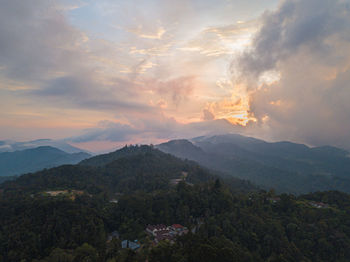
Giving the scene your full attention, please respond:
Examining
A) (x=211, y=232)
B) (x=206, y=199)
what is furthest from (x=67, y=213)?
(x=206, y=199)

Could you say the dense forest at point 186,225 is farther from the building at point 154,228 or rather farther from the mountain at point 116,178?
the mountain at point 116,178

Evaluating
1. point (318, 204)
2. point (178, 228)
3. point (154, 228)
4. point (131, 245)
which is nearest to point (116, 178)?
point (154, 228)

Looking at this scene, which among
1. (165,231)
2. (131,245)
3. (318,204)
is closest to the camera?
(131,245)

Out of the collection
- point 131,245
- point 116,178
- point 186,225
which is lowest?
point 131,245

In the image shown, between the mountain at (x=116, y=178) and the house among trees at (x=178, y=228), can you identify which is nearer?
the house among trees at (x=178, y=228)

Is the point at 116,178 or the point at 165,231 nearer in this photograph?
the point at 165,231

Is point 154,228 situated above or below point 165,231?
below

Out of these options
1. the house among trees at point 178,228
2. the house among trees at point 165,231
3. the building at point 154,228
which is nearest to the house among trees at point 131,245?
the house among trees at point 165,231

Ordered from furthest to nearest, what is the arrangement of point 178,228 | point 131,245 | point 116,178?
point 116,178, point 178,228, point 131,245

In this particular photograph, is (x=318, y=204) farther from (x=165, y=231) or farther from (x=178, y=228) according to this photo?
(x=165, y=231)
